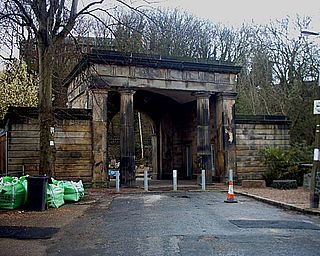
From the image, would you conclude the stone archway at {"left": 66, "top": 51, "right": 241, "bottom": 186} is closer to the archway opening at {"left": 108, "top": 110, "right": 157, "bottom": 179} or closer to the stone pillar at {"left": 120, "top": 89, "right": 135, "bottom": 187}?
the stone pillar at {"left": 120, "top": 89, "right": 135, "bottom": 187}

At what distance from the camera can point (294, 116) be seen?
30953mm

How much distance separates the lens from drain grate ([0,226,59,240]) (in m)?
8.81

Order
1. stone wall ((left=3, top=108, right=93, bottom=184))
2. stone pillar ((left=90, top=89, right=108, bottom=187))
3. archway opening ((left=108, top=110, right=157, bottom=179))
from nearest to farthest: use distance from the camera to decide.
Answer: stone wall ((left=3, top=108, right=93, bottom=184)) → stone pillar ((left=90, top=89, right=108, bottom=187)) → archway opening ((left=108, top=110, right=157, bottom=179))

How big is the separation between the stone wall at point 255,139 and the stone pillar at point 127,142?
6248 mm

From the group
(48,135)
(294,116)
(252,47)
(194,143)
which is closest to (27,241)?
(48,135)

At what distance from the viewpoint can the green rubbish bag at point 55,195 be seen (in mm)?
13466

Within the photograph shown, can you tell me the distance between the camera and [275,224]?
32.6ft

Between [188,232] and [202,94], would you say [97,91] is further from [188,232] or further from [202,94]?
[188,232]

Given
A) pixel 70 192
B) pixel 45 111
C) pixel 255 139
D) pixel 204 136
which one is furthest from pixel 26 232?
pixel 255 139

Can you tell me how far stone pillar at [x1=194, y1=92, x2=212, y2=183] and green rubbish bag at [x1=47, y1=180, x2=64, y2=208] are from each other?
10401 millimetres

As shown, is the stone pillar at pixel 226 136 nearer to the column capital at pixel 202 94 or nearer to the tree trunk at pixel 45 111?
the column capital at pixel 202 94

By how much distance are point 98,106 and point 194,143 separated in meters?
9.35

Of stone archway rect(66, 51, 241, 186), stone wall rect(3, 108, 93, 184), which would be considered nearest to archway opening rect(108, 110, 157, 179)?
stone archway rect(66, 51, 241, 186)

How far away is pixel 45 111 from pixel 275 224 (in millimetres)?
8859
